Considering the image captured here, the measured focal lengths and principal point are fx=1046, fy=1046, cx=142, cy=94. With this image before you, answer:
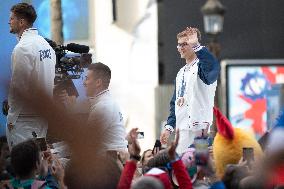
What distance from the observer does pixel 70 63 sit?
8031mm

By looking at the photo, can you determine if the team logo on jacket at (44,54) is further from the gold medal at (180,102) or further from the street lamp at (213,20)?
the street lamp at (213,20)

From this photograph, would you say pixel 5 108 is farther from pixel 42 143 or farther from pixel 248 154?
Result: pixel 248 154

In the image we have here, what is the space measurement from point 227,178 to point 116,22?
15091 millimetres

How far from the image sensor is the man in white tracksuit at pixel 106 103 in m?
7.23

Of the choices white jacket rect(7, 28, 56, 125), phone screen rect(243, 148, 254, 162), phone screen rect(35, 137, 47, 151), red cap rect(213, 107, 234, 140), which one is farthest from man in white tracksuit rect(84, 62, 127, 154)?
phone screen rect(243, 148, 254, 162)

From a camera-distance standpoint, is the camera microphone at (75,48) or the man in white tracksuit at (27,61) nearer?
the man in white tracksuit at (27,61)

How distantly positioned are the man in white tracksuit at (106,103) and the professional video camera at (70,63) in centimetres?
38

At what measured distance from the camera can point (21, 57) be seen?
7.41m

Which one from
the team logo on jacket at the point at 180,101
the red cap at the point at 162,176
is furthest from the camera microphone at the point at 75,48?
the red cap at the point at 162,176

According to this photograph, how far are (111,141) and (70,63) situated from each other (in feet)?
3.44

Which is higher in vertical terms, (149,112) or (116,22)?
(116,22)

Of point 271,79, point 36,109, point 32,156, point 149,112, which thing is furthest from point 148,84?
point 36,109

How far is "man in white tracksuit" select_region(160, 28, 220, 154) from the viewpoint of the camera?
7.77 m

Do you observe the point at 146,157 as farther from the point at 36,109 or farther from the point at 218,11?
the point at 218,11
